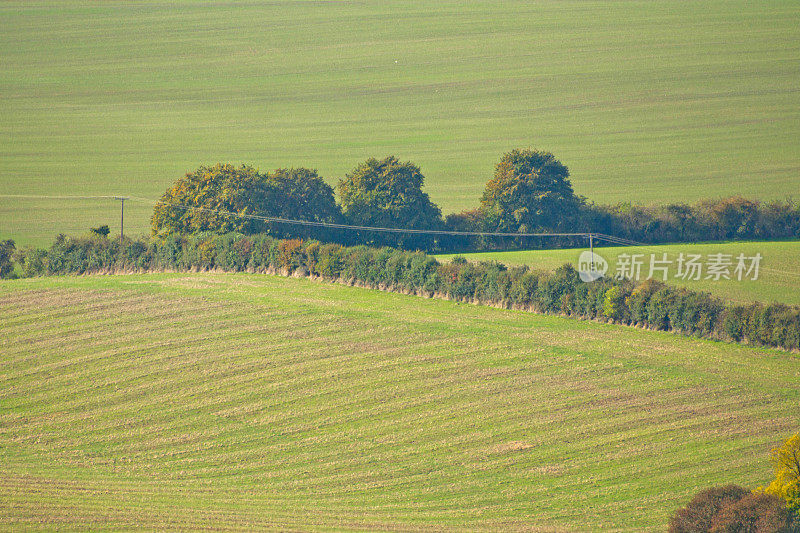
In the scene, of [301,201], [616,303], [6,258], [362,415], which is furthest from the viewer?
[301,201]

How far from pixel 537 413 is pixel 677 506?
→ 24.0 feet

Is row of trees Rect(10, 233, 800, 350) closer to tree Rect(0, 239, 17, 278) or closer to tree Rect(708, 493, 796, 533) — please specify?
tree Rect(0, 239, 17, 278)

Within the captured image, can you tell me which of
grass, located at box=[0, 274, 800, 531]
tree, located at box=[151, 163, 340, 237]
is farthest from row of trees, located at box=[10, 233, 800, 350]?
tree, located at box=[151, 163, 340, 237]

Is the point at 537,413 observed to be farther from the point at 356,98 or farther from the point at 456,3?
the point at 456,3

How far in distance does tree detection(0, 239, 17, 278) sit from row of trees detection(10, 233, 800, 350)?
0.49 metres

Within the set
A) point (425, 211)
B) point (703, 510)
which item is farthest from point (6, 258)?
point (703, 510)

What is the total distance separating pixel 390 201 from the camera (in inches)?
2411

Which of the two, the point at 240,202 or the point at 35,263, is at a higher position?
the point at 240,202

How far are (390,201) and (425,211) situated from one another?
7.55 feet

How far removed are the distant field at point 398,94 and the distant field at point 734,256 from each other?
13954 mm

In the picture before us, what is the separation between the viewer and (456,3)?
419 ft

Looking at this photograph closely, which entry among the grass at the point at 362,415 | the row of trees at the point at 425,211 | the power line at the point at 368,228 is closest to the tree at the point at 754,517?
the grass at the point at 362,415

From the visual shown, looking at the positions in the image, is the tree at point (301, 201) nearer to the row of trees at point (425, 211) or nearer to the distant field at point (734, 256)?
the row of trees at point (425, 211)

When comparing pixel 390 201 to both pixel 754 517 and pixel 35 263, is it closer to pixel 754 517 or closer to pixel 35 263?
pixel 35 263
